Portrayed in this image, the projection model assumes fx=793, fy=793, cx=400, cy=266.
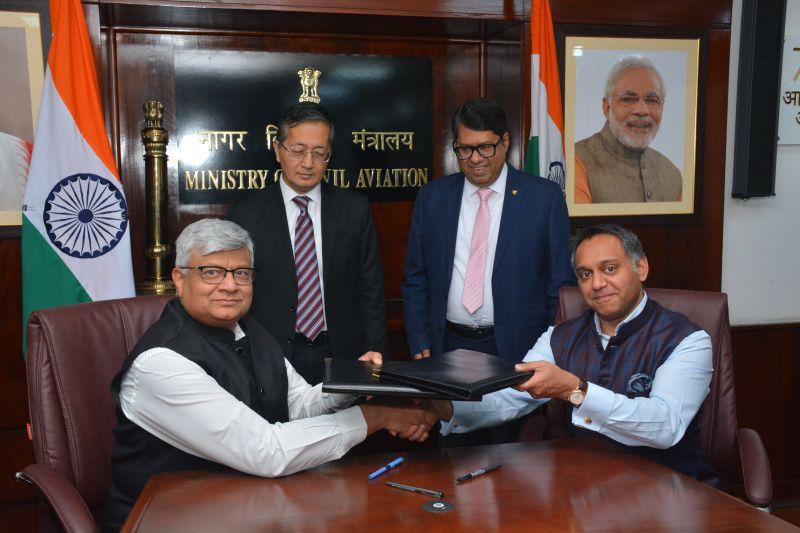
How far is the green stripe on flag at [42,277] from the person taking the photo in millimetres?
3035

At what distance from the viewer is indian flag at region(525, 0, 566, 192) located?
3496 mm

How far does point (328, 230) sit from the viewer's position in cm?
304

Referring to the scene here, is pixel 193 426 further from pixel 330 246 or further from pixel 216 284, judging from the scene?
pixel 330 246

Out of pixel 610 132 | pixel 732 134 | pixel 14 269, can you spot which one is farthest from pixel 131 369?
pixel 732 134

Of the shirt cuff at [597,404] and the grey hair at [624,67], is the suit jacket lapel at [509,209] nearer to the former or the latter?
the grey hair at [624,67]

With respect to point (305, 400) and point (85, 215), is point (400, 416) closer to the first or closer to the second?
point (305, 400)

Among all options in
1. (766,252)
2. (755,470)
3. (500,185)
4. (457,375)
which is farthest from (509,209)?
(766,252)

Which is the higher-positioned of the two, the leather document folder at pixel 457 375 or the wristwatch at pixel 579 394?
the leather document folder at pixel 457 375

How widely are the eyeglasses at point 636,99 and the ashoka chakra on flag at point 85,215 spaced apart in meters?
2.37

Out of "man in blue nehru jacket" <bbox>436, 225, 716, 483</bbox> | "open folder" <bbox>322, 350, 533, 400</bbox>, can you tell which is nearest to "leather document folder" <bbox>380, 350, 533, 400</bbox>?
"open folder" <bbox>322, 350, 533, 400</bbox>

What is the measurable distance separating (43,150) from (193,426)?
1.79 metres

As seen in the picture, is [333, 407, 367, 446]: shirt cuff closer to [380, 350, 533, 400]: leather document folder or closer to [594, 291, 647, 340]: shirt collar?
[380, 350, 533, 400]: leather document folder

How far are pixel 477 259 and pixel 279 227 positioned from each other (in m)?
0.77

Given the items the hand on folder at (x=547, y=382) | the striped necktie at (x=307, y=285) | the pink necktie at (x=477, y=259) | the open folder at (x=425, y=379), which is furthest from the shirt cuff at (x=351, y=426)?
the pink necktie at (x=477, y=259)
